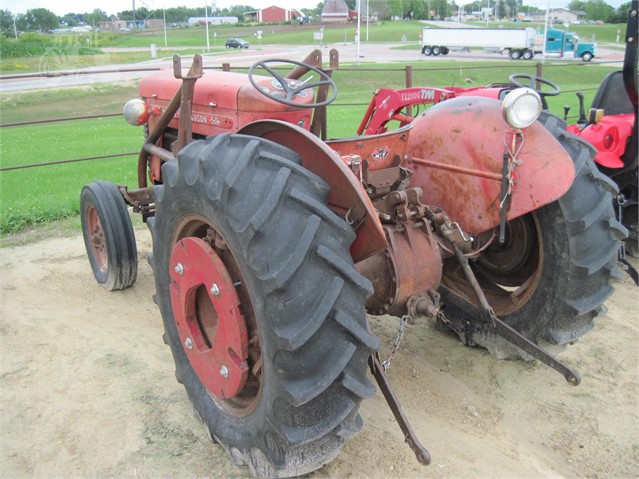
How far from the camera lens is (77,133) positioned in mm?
13414

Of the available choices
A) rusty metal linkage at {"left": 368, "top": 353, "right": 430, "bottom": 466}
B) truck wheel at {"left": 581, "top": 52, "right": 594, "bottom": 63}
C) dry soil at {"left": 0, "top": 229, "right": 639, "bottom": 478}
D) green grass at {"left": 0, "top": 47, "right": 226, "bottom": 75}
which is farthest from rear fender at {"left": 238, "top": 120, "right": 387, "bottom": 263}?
truck wheel at {"left": 581, "top": 52, "right": 594, "bottom": 63}

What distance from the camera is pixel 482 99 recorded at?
9.52ft

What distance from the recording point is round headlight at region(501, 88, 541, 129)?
2.32 m

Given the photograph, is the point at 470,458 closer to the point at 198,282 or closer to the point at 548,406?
the point at 548,406

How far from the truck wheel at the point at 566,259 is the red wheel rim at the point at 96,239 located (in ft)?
8.87

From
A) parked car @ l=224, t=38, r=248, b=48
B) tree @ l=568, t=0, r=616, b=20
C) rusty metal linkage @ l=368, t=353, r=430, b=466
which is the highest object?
tree @ l=568, t=0, r=616, b=20

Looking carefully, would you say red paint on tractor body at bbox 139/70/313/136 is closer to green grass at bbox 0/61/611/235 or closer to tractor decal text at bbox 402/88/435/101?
tractor decal text at bbox 402/88/435/101

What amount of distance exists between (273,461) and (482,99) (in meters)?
1.92

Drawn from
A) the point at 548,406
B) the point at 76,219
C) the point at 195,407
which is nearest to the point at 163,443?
the point at 195,407

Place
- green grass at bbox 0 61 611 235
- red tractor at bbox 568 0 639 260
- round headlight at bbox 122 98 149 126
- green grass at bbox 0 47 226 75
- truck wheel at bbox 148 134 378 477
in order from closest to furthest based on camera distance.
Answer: truck wheel at bbox 148 134 378 477 < round headlight at bbox 122 98 149 126 < red tractor at bbox 568 0 639 260 < green grass at bbox 0 61 611 235 < green grass at bbox 0 47 226 75

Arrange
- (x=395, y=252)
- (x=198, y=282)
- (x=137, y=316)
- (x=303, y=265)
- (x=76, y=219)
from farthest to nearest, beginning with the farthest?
1. (x=76, y=219)
2. (x=137, y=316)
3. (x=395, y=252)
4. (x=198, y=282)
5. (x=303, y=265)

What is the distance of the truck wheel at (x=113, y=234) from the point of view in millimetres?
4215

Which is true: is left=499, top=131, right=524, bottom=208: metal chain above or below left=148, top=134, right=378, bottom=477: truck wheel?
above

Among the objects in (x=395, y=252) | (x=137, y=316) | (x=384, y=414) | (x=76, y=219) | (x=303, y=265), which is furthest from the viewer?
(x=76, y=219)
